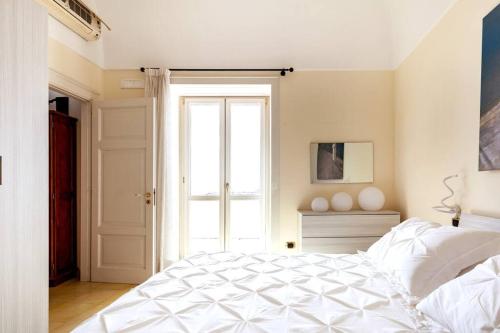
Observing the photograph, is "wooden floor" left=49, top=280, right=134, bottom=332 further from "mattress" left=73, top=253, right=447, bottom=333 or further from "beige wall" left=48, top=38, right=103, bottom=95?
"beige wall" left=48, top=38, right=103, bottom=95

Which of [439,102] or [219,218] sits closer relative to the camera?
[439,102]

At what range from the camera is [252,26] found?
3.39 metres

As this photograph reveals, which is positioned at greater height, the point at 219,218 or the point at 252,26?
the point at 252,26

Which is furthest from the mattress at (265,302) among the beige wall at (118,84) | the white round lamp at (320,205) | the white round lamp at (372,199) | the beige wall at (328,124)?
the beige wall at (118,84)

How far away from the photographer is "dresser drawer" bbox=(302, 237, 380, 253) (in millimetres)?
3156

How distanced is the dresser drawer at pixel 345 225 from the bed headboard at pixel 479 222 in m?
1.15

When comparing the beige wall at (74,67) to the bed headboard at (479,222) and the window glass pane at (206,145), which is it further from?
the bed headboard at (479,222)

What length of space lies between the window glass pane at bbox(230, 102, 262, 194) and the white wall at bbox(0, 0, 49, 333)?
7.84ft

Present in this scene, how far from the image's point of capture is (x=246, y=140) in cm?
402

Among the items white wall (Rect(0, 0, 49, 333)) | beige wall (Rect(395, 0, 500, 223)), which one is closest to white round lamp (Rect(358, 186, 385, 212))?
beige wall (Rect(395, 0, 500, 223))

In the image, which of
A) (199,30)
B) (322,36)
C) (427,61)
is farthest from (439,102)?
(199,30)

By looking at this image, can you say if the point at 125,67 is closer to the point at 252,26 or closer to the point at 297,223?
the point at 252,26

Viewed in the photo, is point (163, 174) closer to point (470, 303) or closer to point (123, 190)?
point (123, 190)

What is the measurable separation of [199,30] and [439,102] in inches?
102
